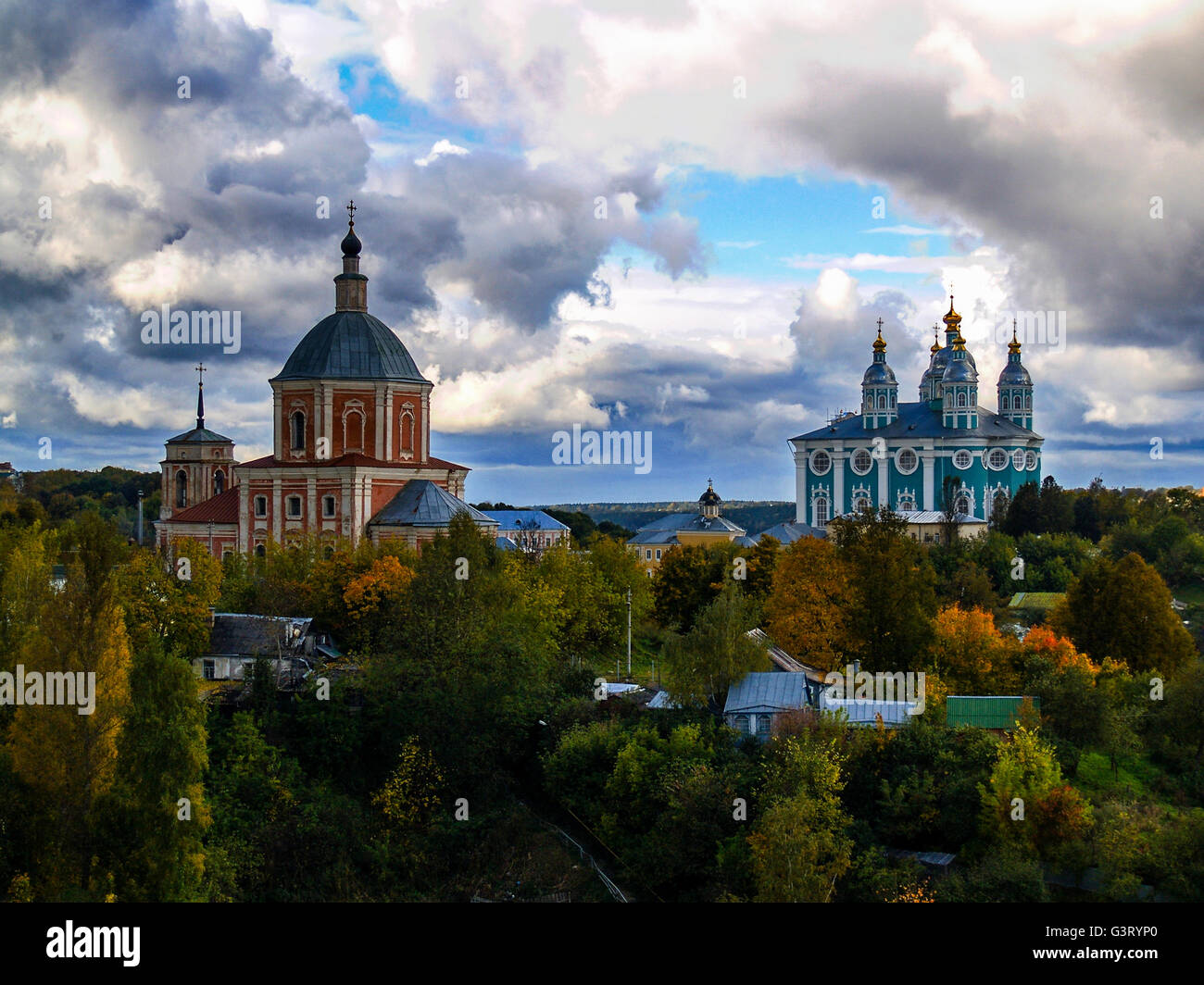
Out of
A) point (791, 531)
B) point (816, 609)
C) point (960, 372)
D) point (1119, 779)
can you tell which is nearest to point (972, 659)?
point (816, 609)

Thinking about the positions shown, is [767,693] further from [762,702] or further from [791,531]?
[791,531]

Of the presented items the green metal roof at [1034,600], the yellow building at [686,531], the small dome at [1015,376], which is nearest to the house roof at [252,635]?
the green metal roof at [1034,600]

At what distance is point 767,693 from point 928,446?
55009 millimetres

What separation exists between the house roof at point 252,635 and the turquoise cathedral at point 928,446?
163 ft

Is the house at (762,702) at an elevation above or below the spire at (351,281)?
below

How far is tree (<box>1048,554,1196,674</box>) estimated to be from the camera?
35.0m

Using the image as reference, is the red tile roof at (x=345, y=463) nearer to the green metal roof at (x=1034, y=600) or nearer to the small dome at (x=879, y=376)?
the green metal roof at (x=1034, y=600)

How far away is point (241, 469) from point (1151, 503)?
50.7m

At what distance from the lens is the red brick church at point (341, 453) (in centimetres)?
4862

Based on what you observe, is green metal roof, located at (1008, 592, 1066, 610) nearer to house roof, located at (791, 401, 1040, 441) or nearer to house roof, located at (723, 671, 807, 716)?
house roof, located at (723, 671, 807, 716)

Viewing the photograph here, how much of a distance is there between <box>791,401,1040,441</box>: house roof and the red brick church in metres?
39.2

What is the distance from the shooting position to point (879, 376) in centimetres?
8488

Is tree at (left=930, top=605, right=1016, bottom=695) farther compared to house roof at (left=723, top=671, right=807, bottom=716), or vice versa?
tree at (left=930, top=605, right=1016, bottom=695)

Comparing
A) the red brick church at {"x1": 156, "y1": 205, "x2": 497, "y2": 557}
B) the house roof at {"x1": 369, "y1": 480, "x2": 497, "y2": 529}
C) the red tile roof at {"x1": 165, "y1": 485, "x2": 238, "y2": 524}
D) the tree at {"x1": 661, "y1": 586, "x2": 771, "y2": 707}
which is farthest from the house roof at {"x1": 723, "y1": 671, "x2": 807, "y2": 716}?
the red tile roof at {"x1": 165, "y1": 485, "x2": 238, "y2": 524}
